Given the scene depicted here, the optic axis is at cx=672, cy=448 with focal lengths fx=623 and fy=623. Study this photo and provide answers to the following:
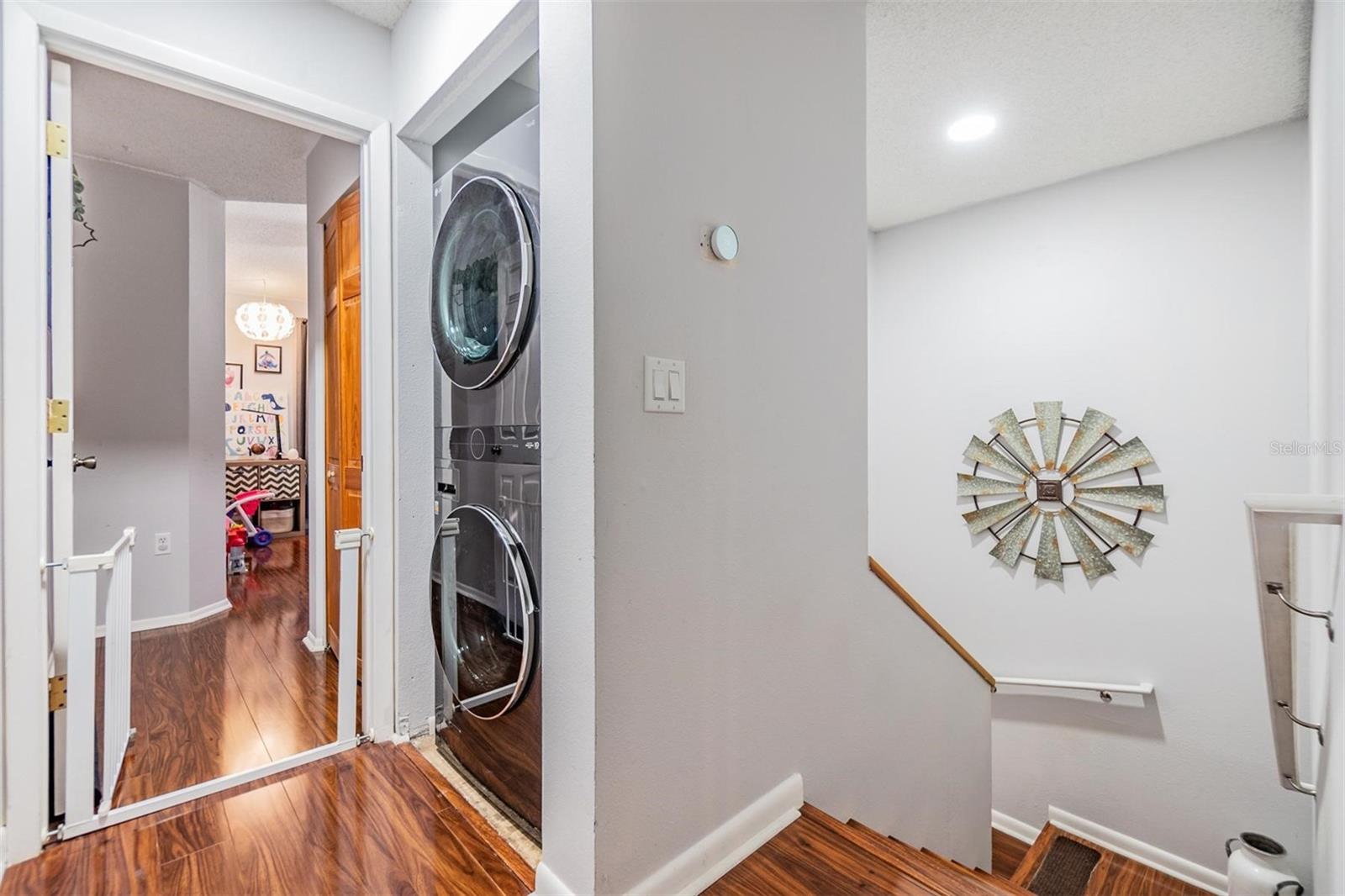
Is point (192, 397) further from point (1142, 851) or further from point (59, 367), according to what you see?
point (1142, 851)

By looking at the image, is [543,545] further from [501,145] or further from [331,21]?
[331,21]

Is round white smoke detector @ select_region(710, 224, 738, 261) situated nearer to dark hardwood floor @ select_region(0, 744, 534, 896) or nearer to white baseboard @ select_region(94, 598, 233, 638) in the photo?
dark hardwood floor @ select_region(0, 744, 534, 896)

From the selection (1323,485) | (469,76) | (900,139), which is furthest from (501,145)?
(1323,485)

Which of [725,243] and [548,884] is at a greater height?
[725,243]

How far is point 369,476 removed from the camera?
207 centimetres

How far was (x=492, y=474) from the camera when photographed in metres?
1.75

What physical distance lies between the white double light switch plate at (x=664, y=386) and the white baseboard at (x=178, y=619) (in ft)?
11.8

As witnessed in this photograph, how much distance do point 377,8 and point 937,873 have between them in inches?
113

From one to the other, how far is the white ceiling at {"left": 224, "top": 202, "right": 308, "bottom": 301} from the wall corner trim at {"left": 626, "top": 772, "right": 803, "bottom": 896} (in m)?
4.19

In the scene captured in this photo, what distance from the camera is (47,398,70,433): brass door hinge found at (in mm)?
1562

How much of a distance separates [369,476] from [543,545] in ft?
3.56

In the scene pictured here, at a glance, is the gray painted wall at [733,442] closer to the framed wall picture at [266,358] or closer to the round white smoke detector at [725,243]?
the round white smoke detector at [725,243]

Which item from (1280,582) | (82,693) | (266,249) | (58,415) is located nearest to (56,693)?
(82,693)

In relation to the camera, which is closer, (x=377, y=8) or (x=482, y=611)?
(x=482, y=611)
